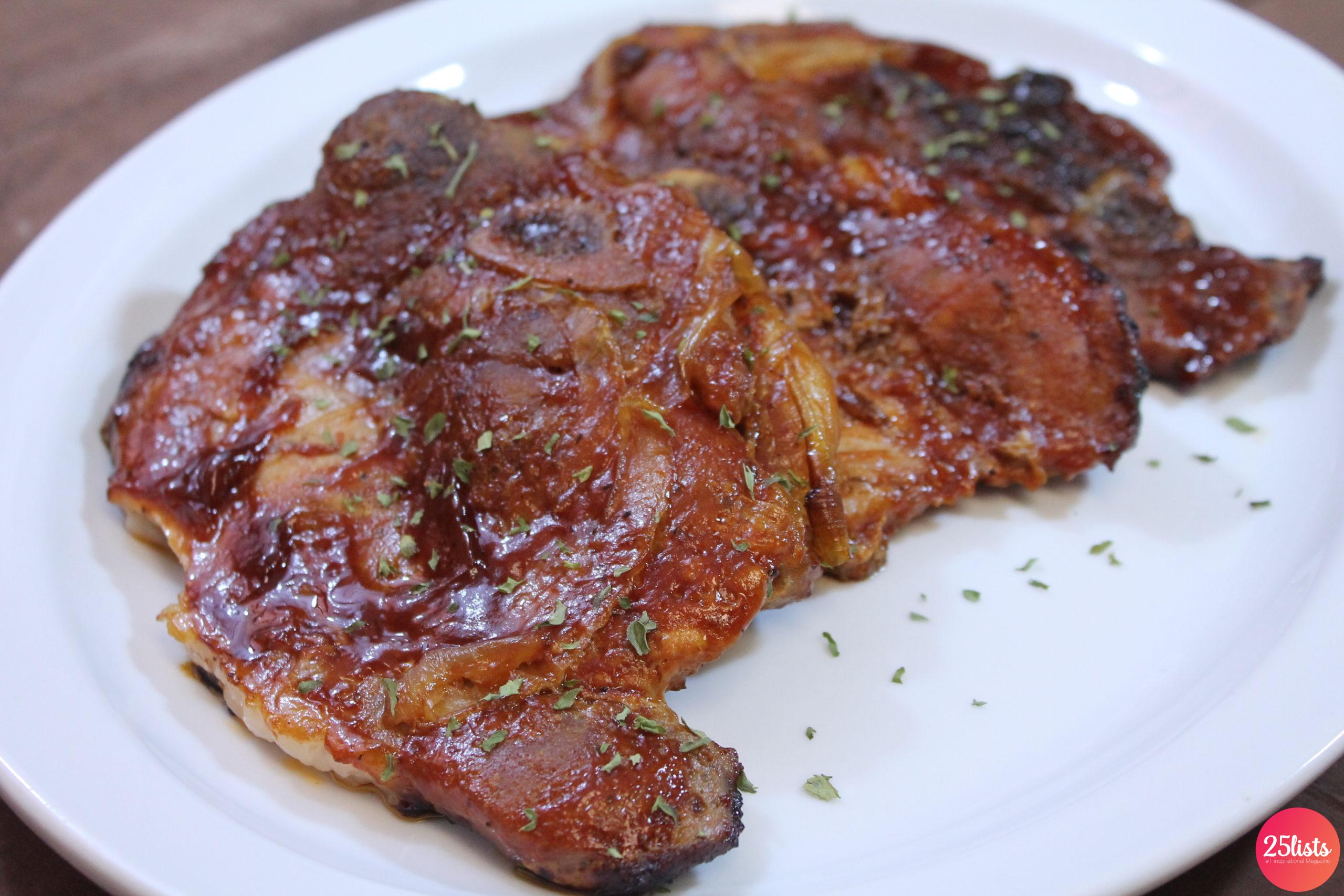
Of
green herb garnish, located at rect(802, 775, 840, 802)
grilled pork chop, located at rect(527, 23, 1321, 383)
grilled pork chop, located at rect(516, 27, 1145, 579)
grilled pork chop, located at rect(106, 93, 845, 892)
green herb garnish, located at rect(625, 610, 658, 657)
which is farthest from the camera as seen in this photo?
grilled pork chop, located at rect(527, 23, 1321, 383)

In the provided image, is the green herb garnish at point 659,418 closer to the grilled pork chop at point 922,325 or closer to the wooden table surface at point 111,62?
the grilled pork chop at point 922,325

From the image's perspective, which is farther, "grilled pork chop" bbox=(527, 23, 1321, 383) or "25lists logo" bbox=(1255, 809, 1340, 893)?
"grilled pork chop" bbox=(527, 23, 1321, 383)

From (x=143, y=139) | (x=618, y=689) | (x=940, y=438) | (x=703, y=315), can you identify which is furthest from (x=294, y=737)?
(x=143, y=139)

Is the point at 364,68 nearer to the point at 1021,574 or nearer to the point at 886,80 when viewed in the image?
the point at 886,80

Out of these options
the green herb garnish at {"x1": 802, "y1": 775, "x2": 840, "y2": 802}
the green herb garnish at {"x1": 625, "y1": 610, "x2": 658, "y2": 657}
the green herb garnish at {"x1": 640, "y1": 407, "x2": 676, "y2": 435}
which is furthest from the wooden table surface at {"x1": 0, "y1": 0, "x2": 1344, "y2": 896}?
the green herb garnish at {"x1": 802, "y1": 775, "x2": 840, "y2": 802}

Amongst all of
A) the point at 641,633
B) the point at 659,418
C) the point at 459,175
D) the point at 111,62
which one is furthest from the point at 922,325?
the point at 111,62

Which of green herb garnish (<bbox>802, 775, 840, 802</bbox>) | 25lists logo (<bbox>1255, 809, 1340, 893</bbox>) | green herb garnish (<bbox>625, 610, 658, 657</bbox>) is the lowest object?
green herb garnish (<bbox>802, 775, 840, 802</bbox>)

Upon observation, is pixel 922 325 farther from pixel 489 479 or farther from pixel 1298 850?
pixel 1298 850

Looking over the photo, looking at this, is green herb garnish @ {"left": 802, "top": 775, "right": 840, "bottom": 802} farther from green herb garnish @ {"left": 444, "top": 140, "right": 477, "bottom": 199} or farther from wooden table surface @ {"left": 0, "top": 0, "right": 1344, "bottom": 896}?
wooden table surface @ {"left": 0, "top": 0, "right": 1344, "bottom": 896}
